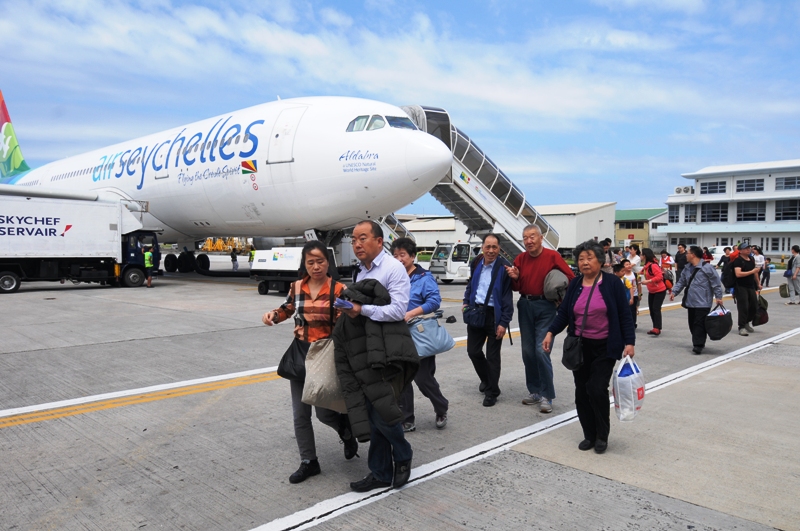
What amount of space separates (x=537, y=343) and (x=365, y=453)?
2.13 m

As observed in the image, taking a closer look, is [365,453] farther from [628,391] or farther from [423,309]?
[628,391]

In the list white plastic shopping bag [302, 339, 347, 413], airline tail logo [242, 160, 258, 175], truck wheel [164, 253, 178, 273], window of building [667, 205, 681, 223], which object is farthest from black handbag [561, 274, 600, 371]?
window of building [667, 205, 681, 223]

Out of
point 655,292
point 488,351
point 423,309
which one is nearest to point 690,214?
point 655,292

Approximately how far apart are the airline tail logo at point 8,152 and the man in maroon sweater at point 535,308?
1433 inches

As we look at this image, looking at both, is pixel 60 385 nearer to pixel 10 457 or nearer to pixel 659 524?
pixel 10 457

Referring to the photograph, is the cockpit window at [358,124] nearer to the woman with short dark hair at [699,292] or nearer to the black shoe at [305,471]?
the woman with short dark hair at [699,292]

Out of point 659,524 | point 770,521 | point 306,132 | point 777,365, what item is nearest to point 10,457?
point 659,524

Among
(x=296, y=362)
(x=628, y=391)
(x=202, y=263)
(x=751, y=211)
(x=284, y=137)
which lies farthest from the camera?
(x=751, y=211)

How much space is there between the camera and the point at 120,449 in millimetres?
4680

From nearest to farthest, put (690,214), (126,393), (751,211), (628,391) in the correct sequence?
(628,391)
(126,393)
(751,211)
(690,214)

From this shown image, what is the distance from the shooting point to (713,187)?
64438 millimetres

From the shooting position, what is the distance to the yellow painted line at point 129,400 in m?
5.44

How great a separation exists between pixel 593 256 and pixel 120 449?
4036 millimetres

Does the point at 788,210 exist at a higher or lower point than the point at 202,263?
higher
